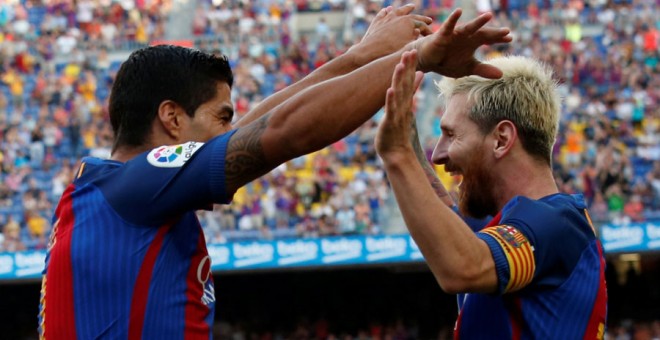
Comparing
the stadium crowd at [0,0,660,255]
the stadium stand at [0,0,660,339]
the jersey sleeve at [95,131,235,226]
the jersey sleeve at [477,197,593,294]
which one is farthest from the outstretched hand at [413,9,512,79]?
the stadium crowd at [0,0,660,255]

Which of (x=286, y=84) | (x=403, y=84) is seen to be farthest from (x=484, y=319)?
(x=286, y=84)

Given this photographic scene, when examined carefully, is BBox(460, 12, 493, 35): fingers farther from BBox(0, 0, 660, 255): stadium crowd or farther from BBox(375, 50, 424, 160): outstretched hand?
BBox(0, 0, 660, 255): stadium crowd

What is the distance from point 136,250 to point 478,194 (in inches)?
47.7

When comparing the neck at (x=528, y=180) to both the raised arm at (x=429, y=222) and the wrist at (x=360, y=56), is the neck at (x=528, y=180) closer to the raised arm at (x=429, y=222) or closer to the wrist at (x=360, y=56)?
the raised arm at (x=429, y=222)

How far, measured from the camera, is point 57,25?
2262 cm

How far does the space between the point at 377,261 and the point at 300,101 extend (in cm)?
1179

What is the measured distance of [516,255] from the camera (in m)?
3.18

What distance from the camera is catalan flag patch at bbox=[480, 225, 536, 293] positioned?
10.4ft

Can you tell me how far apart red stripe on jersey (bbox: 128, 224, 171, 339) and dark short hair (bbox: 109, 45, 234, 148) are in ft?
1.24

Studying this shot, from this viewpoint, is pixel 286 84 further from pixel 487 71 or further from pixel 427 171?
pixel 487 71

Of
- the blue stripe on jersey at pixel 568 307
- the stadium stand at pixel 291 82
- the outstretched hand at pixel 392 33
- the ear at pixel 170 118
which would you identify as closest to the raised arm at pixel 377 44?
the outstretched hand at pixel 392 33

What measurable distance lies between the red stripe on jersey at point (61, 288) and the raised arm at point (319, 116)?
0.59 meters

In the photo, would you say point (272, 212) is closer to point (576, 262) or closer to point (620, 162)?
point (620, 162)

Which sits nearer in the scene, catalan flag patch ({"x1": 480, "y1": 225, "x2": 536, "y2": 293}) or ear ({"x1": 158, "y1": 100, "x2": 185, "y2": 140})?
catalan flag patch ({"x1": 480, "y1": 225, "x2": 536, "y2": 293})
